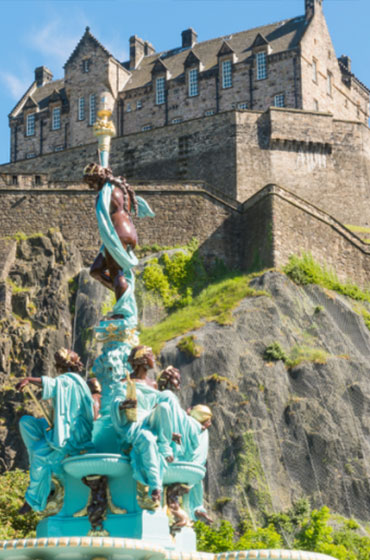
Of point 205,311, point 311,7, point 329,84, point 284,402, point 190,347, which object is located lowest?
point 284,402

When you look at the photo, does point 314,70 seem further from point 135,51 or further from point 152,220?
point 152,220

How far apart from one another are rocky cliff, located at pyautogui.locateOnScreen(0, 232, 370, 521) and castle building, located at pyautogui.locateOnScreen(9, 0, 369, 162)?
63.3 feet

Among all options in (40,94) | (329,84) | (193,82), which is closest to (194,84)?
(193,82)

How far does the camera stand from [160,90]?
210 feet

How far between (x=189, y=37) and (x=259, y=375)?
3808 cm

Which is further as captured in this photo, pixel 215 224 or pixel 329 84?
pixel 329 84

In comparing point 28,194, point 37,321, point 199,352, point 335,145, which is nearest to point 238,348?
point 199,352

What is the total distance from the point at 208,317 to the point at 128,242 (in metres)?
26.4

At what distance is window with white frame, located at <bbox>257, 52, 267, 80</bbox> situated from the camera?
5984 centimetres

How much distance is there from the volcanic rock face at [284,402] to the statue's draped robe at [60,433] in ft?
66.2

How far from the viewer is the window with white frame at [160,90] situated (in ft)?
209

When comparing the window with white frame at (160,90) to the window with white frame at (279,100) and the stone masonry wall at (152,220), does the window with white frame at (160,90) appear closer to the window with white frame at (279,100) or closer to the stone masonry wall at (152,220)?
the window with white frame at (279,100)

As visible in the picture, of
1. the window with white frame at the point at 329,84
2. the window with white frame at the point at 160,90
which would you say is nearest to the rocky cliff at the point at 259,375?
the window with white frame at the point at 160,90

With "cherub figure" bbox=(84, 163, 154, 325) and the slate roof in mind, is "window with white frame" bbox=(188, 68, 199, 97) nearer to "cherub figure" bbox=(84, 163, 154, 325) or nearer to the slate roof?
the slate roof
